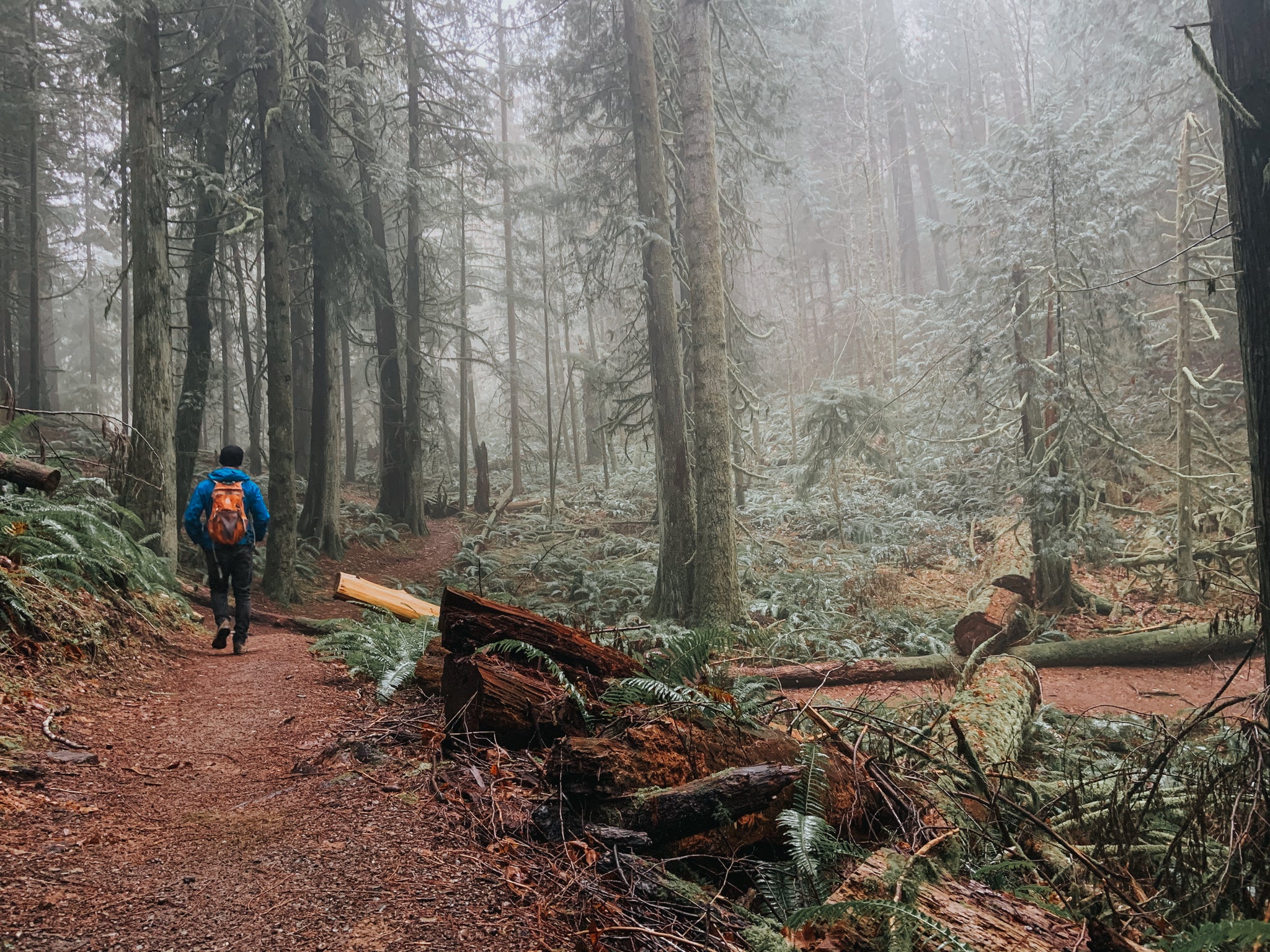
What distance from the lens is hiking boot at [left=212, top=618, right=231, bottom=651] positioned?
6.78m

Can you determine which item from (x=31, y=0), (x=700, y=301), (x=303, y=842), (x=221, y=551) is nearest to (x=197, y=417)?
(x=31, y=0)

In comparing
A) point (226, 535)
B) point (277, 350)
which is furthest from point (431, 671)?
point (277, 350)

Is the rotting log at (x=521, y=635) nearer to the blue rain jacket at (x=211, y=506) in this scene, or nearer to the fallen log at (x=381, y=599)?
the blue rain jacket at (x=211, y=506)

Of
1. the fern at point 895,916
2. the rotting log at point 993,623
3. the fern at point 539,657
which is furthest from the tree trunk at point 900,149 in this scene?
the fern at point 895,916

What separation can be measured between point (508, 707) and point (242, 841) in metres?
1.26

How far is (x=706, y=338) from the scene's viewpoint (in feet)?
32.4

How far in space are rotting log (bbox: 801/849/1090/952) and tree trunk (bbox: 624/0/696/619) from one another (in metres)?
7.90

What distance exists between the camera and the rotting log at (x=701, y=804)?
2719 mm

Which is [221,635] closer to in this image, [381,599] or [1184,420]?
[381,599]

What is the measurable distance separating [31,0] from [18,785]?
12280mm

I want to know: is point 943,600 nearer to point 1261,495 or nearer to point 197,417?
point 1261,495

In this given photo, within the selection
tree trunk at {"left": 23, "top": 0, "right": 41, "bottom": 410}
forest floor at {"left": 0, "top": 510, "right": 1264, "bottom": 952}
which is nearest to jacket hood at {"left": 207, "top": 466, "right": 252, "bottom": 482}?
forest floor at {"left": 0, "top": 510, "right": 1264, "bottom": 952}

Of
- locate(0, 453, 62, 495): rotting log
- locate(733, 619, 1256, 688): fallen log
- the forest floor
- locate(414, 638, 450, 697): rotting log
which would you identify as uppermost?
locate(0, 453, 62, 495): rotting log

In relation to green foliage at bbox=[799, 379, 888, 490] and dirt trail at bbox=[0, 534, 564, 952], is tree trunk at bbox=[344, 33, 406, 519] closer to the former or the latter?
green foliage at bbox=[799, 379, 888, 490]
